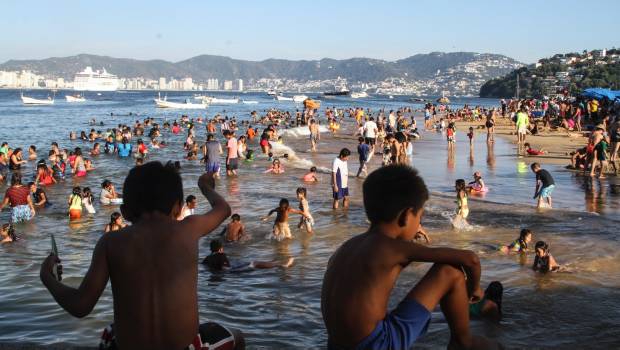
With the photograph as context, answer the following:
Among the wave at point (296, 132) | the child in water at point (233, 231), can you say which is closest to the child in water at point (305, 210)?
the child in water at point (233, 231)

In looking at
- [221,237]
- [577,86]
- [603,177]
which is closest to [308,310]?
[221,237]

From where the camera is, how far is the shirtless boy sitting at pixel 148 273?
3146 mm

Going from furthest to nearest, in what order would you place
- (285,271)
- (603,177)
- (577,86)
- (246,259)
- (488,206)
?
(577,86) → (603,177) → (488,206) → (246,259) → (285,271)

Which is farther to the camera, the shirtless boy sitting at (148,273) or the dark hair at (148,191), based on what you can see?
the dark hair at (148,191)

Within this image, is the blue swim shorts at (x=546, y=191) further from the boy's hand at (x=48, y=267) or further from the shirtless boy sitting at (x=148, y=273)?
the boy's hand at (x=48, y=267)

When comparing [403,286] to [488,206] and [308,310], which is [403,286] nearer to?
[308,310]

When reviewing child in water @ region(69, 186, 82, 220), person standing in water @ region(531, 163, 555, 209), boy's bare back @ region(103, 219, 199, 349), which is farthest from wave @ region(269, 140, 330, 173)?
boy's bare back @ region(103, 219, 199, 349)

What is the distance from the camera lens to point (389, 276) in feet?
10.6

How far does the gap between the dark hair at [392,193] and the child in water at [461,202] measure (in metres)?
9.07

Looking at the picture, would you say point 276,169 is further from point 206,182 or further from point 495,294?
point 206,182

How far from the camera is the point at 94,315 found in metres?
7.57

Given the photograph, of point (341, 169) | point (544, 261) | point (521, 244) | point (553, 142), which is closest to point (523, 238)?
point (521, 244)

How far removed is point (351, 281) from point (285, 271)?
21.5ft

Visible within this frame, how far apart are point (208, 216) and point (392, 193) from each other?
3.24 ft
